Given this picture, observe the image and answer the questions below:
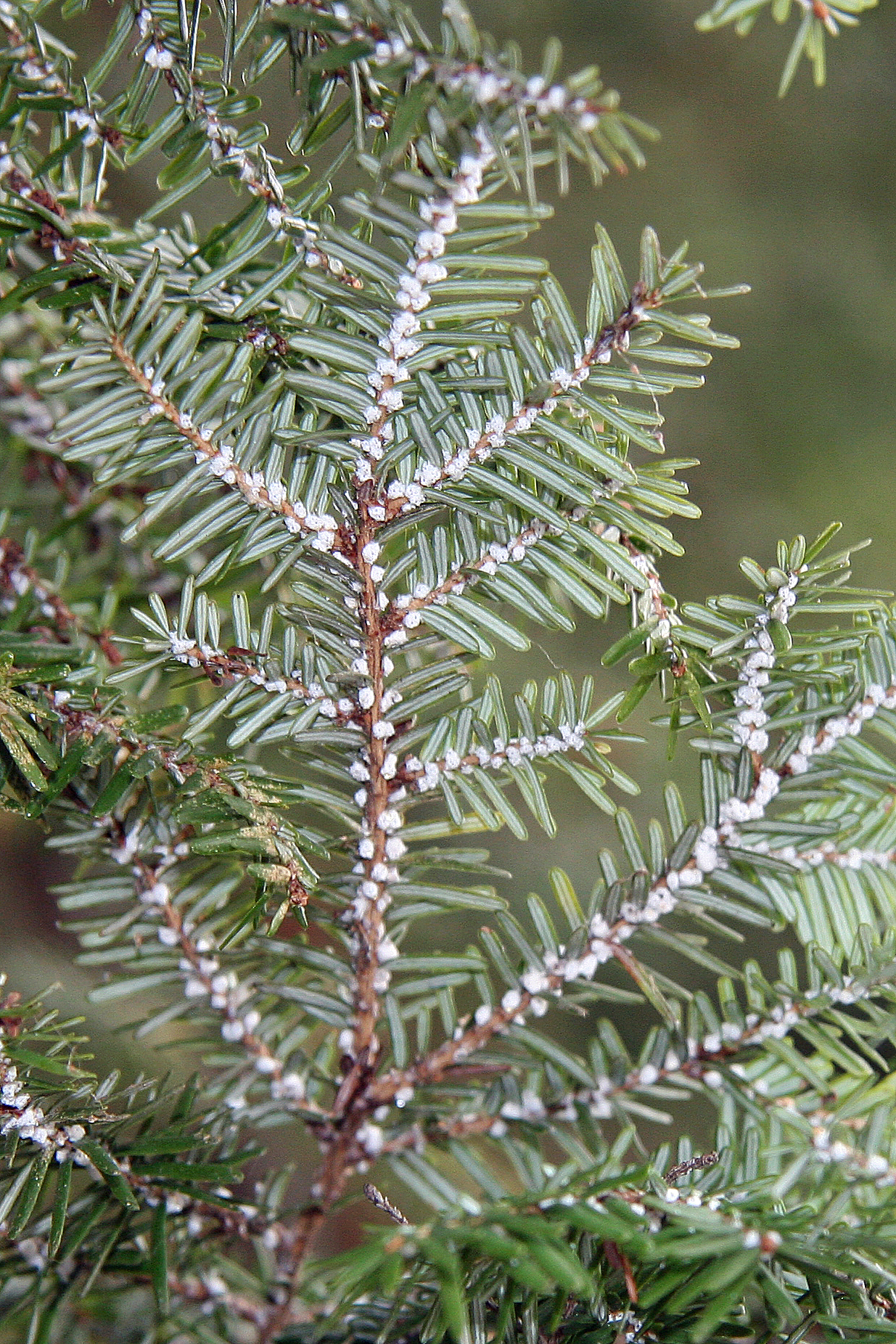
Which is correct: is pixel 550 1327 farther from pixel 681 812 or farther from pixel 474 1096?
pixel 681 812

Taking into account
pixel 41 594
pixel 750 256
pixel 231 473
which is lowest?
pixel 41 594

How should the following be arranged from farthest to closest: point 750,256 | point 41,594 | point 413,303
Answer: point 750,256
point 41,594
point 413,303

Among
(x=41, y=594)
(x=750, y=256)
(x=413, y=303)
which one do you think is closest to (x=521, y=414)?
(x=413, y=303)

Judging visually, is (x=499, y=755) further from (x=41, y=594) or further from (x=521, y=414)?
(x=41, y=594)

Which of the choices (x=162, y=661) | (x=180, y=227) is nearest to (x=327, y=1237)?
(x=162, y=661)

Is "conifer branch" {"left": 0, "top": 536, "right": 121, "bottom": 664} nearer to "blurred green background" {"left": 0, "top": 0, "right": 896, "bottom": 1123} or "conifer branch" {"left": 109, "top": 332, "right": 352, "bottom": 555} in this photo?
"conifer branch" {"left": 109, "top": 332, "right": 352, "bottom": 555}

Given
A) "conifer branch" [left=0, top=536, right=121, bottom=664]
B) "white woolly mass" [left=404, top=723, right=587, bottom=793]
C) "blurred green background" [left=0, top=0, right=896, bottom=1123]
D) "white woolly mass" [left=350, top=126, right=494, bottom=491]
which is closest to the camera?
"white woolly mass" [left=350, top=126, right=494, bottom=491]

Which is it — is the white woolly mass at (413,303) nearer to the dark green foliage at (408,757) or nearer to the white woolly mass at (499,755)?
the dark green foliage at (408,757)

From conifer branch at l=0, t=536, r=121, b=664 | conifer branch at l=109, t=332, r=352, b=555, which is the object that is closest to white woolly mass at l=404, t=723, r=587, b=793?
conifer branch at l=109, t=332, r=352, b=555
